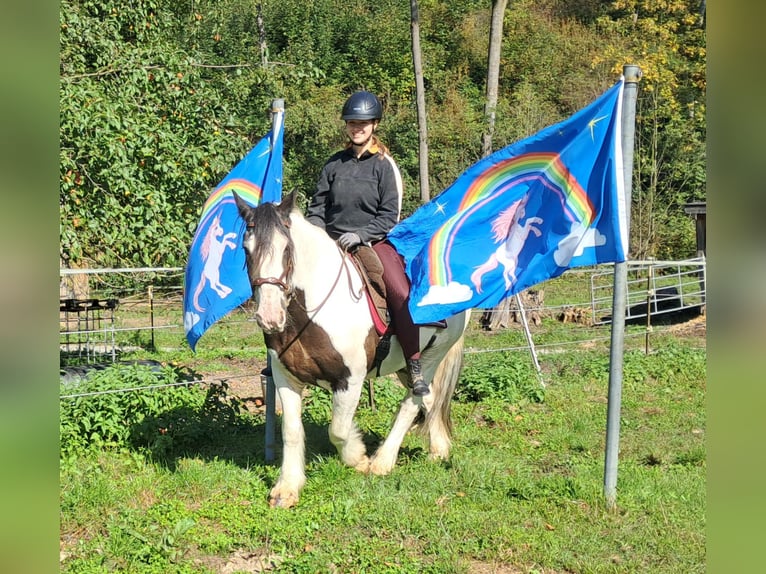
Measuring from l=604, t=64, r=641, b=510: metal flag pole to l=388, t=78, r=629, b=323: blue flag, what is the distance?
97 millimetres

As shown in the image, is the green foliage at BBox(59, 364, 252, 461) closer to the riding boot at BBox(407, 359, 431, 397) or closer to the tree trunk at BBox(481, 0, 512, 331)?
the riding boot at BBox(407, 359, 431, 397)

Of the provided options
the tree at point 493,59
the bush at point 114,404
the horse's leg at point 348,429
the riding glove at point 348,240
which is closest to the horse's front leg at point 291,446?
the horse's leg at point 348,429

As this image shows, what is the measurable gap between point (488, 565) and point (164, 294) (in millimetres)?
15644

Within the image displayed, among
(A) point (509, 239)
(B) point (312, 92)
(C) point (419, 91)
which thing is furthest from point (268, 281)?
(B) point (312, 92)

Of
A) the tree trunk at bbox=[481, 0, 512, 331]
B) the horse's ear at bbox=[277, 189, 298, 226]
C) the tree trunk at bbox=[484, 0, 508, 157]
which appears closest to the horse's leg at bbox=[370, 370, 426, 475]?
the horse's ear at bbox=[277, 189, 298, 226]

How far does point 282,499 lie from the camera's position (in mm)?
5738

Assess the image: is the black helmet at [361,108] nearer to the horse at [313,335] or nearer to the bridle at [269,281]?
the horse at [313,335]

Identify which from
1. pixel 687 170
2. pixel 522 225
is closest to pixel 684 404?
pixel 522 225

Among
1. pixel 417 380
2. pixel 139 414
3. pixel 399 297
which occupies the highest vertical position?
pixel 399 297

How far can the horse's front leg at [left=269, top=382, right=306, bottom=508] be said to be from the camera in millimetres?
5855

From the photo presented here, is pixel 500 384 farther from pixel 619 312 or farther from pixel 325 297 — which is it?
pixel 325 297

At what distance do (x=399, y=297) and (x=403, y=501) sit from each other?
161 cm

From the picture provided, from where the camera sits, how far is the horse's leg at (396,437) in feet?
21.0
